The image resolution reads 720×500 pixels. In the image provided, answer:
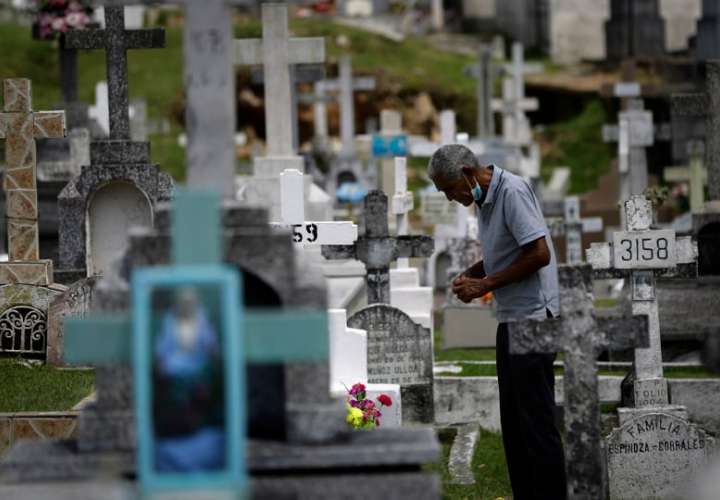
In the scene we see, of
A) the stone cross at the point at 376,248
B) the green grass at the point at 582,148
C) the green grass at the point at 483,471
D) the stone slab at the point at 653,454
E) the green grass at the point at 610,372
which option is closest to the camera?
the green grass at the point at 483,471

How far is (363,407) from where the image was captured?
1014 cm

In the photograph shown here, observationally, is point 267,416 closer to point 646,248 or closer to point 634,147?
point 646,248

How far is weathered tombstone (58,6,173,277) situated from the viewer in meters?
11.4

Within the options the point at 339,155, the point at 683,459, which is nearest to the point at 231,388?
the point at 683,459

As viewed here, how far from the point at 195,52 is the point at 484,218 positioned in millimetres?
2396

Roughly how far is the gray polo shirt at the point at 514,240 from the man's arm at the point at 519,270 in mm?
39

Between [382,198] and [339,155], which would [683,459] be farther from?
[339,155]

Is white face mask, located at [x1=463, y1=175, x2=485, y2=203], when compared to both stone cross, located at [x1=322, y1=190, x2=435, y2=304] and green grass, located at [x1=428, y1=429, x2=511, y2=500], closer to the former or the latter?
green grass, located at [x1=428, y1=429, x2=511, y2=500]

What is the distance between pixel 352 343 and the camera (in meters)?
10.7

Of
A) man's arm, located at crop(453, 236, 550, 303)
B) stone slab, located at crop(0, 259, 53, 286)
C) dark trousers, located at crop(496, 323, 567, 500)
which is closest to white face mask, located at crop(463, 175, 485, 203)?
man's arm, located at crop(453, 236, 550, 303)

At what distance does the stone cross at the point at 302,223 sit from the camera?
1223 centimetres

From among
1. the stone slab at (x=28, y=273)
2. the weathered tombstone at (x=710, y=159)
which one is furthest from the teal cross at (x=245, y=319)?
the weathered tombstone at (x=710, y=159)

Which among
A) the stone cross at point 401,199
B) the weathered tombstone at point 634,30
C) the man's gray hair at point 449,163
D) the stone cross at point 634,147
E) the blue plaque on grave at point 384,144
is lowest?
the man's gray hair at point 449,163

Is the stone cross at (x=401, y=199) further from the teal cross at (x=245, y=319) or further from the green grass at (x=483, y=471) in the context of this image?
the teal cross at (x=245, y=319)
